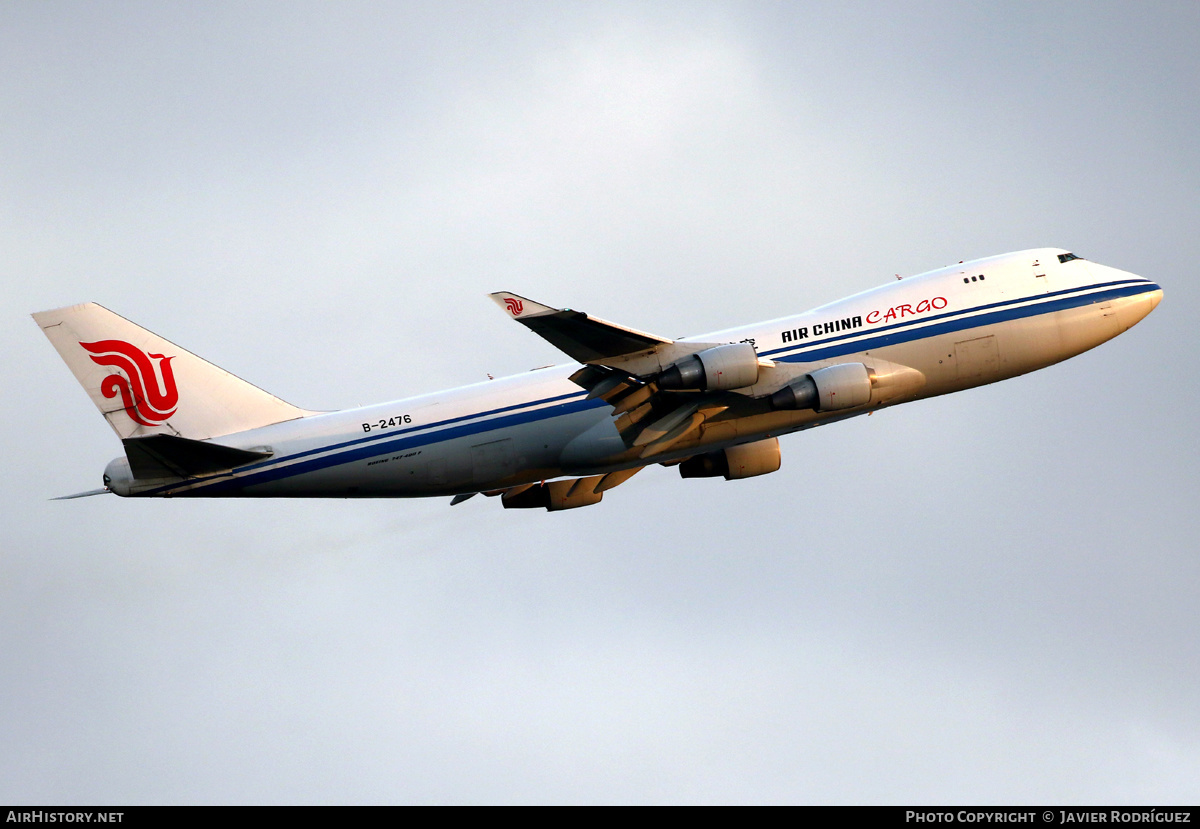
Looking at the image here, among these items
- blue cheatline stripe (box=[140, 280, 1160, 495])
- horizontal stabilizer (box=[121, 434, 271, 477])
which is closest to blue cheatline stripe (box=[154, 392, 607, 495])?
blue cheatline stripe (box=[140, 280, 1160, 495])

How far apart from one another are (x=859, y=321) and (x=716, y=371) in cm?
613

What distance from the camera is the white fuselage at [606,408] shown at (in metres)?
40.9

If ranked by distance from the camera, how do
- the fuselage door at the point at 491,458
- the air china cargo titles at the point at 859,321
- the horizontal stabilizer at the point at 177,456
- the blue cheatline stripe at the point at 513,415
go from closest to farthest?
the horizontal stabilizer at the point at 177,456 → the blue cheatline stripe at the point at 513,415 → the fuselage door at the point at 491,458 → the air china cargo titles at the point at 859,321

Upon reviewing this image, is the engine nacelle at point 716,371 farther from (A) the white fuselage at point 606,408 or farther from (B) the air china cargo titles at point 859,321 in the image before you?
(B) the air china cargo titles at point 859,321

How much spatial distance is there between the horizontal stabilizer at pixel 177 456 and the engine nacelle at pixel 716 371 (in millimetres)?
13236

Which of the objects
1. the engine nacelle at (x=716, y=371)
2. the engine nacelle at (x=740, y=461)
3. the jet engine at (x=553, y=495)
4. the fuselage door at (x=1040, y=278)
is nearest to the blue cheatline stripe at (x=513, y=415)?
the fuselage door at (x=1040, y=278)

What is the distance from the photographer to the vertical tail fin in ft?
137

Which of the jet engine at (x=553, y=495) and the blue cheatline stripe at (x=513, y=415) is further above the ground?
the blue cheatline stripe at (x=513, y=415)

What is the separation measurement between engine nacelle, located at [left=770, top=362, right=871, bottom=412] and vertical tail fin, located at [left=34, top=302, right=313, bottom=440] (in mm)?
15390
